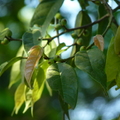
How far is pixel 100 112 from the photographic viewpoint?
2670mm

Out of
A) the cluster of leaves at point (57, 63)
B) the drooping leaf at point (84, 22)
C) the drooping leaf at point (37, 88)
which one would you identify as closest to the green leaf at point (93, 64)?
the cluster of leaves at point (57, 63)

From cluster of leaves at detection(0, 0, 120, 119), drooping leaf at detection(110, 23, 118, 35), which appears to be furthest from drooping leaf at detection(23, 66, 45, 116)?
drooping leaf at detection(110, 23, 118, 35)

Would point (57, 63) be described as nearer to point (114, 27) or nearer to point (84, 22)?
point (114, 27)

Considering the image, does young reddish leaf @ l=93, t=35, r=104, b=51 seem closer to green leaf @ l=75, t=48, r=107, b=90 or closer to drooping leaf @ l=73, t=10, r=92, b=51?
green leaf @ l=75, t=48, r=107, b=90

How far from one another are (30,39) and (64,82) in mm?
178

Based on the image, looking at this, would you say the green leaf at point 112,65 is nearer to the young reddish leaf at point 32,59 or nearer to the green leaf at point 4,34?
the young reddish leaf at point 32,59

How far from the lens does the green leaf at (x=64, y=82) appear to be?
0.87 metres

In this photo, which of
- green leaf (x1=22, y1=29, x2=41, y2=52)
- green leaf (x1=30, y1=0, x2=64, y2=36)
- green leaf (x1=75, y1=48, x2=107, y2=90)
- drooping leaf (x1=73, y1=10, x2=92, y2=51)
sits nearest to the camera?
green leaf (x1=75, y1=48, x2=107, y2=90)

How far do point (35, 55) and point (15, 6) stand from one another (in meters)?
1.69

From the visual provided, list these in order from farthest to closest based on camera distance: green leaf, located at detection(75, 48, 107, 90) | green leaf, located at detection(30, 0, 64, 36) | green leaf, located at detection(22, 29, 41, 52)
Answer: green leaf, located at detection(30, 0, 64, 36) < green leaf, located at detection(22, 29, 41, 52) < green leaf, located at detection(75, 48, 107, 90)

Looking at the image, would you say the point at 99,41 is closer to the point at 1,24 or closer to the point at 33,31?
the point at 33,31

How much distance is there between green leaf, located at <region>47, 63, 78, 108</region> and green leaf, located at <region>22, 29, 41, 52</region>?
0.09 m

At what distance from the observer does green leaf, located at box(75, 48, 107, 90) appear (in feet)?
2.84

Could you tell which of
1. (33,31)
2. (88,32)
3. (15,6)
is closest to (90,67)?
(33,31)
